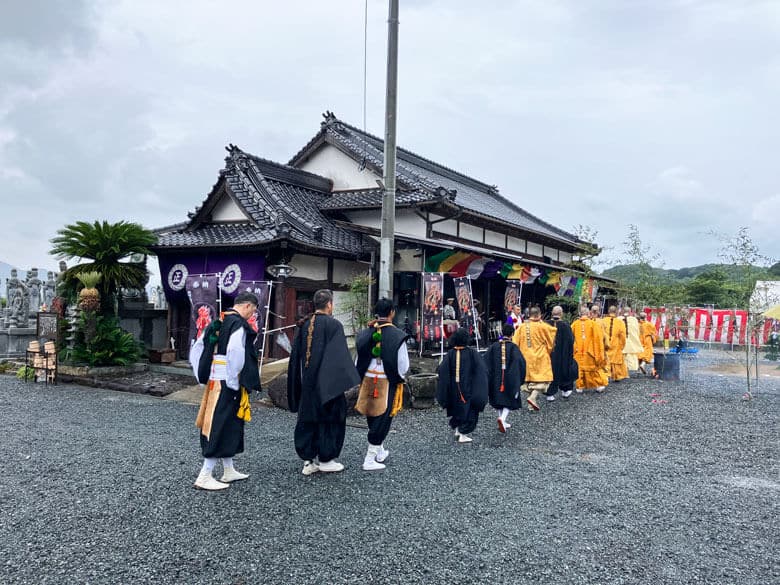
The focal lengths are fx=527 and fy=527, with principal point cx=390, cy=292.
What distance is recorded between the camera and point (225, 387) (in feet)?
15.9

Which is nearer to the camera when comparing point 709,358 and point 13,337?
point 13,337

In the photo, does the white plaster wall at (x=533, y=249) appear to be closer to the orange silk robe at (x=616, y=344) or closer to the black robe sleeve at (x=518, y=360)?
the orange silk robe at (x=616, y=344)

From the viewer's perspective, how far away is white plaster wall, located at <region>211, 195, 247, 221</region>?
1338cm

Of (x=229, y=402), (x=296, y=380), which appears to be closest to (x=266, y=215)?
(x=296, y=380)

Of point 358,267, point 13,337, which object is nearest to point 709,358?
point 358,267

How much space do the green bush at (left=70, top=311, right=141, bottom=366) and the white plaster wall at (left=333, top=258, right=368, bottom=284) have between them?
4.91 metres

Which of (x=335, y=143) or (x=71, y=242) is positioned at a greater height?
(x=335, y=143)

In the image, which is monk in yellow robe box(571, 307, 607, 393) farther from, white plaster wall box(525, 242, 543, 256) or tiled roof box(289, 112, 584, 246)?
white plaster wall box(525, 242, 543, 256)

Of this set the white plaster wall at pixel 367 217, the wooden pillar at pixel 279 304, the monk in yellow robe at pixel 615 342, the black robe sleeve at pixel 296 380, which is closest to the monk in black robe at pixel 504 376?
the black robe sleeve at pixel 296 380

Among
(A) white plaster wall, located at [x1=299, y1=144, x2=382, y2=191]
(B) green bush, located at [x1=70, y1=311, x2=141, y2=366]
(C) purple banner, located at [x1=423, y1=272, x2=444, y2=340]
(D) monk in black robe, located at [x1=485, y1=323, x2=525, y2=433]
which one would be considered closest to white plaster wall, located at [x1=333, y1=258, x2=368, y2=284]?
(C) purple banner, located at [x1=423, y1=272, x2=444, y2=340]

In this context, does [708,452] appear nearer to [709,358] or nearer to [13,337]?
[709,358]

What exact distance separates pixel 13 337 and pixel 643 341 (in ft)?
54.8

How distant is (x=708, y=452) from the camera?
645cm

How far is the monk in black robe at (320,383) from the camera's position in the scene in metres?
5.14
